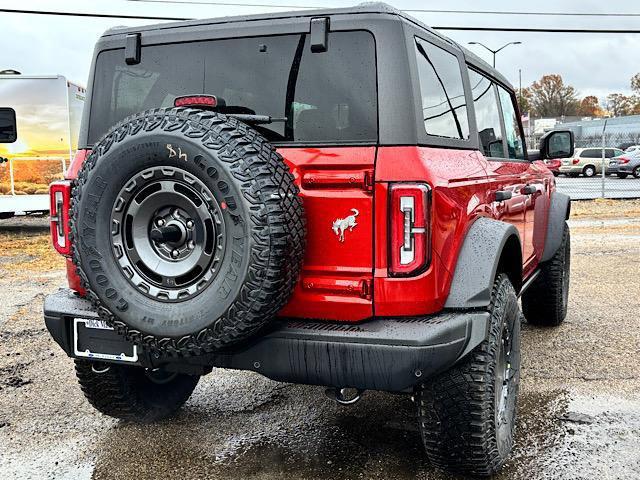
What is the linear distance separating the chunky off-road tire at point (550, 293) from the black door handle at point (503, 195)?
1700 mm

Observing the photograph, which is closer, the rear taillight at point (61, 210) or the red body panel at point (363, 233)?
the red body panel at point (363, 233)

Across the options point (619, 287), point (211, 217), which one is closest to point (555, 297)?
point (619, 287)

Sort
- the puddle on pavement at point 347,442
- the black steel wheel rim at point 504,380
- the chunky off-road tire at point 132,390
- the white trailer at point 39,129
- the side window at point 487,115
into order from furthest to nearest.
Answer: the white trailer at point 39,129 < the side window at point 487,115 < the chunky off-road tire at point 132,390 < the puddle on pavement at point 347,442 < the black steel wheel rim at point 504,380

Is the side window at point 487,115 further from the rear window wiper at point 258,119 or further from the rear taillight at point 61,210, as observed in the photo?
the rear taillight at point 61,210

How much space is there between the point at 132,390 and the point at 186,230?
1.41m

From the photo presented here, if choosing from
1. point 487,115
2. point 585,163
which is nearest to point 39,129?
point 487,115

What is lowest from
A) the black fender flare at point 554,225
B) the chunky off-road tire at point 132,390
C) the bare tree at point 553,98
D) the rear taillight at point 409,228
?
the chunky off-road tire at point 132,390

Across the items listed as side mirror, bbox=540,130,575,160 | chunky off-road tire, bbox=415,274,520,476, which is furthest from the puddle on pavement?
side mirror, bbox=540,130,575,160

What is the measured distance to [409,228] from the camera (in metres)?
2.59

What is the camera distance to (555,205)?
528 cm

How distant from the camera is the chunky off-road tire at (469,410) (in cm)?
277

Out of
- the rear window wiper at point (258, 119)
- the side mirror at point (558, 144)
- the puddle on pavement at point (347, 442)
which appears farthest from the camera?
the side mirror at point (558, 144)

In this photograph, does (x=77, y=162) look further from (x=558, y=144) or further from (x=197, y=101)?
(x=558, y=144)

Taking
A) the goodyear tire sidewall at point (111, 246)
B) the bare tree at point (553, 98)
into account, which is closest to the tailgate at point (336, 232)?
the goodyear tire sidewall at point (111, 246)
